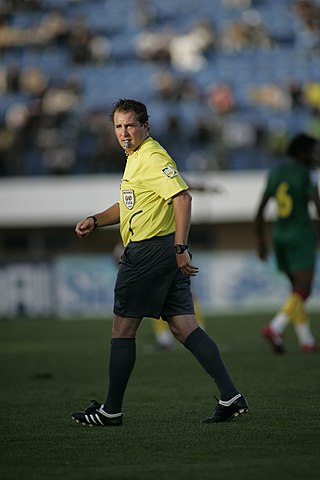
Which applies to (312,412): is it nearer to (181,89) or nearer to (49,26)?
(181,89)

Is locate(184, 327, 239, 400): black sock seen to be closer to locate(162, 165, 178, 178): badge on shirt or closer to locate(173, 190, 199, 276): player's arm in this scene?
locate(173, 190, 199, 276): player's arm

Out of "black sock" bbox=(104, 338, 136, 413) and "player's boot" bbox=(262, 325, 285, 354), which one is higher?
"black sock" bbox=(104, 338, 136, 413)

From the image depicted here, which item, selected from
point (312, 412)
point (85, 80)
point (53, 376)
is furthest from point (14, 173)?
point (312, 412)

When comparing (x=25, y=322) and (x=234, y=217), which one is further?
(x=234, y=217)

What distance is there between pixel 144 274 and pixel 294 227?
231 inches

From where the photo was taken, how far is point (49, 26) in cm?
3062

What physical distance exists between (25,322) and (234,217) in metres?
8.00

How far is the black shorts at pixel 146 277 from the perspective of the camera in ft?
22.4

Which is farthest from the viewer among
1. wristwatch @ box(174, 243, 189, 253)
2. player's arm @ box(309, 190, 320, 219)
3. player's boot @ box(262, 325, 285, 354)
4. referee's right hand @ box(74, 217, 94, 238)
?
player's boot @ box(262, 325, 285, 354)

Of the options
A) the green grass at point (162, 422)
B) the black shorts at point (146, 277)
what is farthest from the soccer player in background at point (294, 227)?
the black shorts at point (146, 277)

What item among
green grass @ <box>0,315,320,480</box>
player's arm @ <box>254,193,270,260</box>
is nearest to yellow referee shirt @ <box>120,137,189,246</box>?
green grass @ <box>0,315,320,480</box>

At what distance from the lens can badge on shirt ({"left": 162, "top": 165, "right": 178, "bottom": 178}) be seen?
21.7ft

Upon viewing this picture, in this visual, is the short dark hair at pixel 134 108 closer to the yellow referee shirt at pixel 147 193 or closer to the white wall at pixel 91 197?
the yellow referee shirt at pixel 147 193

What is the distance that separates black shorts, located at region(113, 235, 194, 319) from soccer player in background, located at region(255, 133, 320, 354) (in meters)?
5.21
